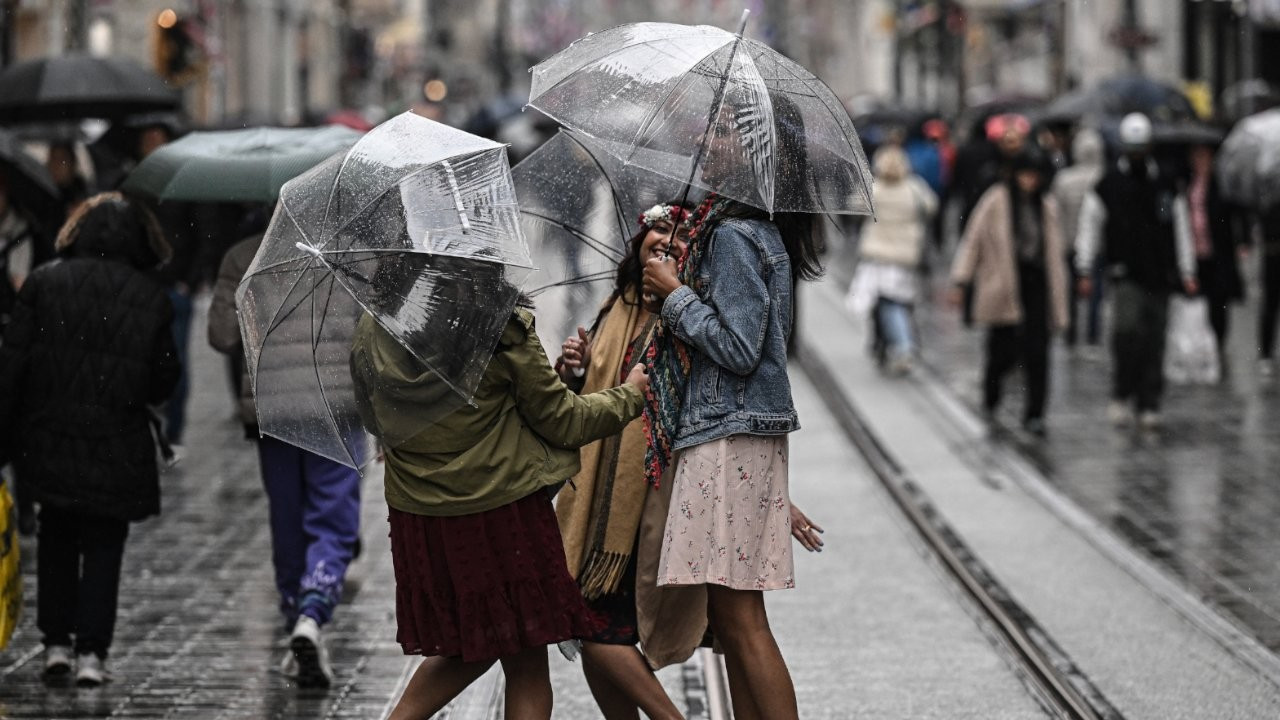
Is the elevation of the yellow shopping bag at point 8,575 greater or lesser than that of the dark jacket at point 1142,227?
lesser

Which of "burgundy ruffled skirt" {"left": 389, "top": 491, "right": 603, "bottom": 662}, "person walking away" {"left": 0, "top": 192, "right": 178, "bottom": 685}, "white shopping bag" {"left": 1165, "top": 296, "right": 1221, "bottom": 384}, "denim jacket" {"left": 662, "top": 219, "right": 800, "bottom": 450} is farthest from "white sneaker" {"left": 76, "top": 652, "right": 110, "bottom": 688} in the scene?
"white shopping bag" {"left": 1165, "top": 296, "right": 1221, "bottom": 384}

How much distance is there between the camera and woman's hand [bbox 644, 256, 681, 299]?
5.20 metres

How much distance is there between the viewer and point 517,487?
496cm

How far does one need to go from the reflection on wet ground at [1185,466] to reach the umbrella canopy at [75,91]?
598cm

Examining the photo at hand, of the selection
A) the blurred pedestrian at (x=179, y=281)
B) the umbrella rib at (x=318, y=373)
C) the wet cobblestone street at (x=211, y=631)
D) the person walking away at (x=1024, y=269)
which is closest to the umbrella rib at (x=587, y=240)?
the umbrella rib at (x=318, y=373)

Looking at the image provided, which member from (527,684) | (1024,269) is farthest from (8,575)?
(1024,269)

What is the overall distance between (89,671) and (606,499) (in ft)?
7.59

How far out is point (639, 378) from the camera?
17.1 feet

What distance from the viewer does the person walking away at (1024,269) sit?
12664 millimetres

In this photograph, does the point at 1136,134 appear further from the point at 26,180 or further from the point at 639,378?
the point at 639,378

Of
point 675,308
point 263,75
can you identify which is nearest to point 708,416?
point 675,308

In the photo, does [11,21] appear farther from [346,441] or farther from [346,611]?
[346,441]

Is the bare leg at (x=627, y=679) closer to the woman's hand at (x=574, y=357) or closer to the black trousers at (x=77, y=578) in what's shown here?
the woman's hand at (x=574, y=357)

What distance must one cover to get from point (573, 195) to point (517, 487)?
1214 mm
